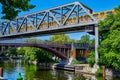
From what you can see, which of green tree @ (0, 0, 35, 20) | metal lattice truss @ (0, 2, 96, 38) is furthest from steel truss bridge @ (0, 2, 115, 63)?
green tree @ (0, 0, 35, 20)

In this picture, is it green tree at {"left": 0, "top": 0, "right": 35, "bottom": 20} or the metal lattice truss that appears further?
the metal lattice truss

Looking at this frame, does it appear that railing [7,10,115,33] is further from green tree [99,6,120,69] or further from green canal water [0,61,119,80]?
green canal water [0,61,119,80]

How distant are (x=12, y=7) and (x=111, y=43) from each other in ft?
87.6

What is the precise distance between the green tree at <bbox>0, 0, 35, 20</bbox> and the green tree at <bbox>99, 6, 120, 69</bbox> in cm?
2433

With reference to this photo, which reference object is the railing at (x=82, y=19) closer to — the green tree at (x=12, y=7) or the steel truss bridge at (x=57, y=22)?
the steel truss bridge at (x=57, y=22)

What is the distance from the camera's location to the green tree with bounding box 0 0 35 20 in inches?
958

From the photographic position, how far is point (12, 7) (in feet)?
82.2

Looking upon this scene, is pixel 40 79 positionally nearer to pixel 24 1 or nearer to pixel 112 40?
pixel 112 40

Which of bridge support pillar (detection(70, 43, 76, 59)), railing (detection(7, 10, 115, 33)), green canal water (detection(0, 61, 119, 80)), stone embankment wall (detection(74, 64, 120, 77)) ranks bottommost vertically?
green canal water (detection(0, 61, 119, 80))

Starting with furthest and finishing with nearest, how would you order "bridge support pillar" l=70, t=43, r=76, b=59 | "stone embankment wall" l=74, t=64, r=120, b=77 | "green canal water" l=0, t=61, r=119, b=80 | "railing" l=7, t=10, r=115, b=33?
"bridge support pillar" l=70, t=43, r=76, b=59 → "railing" l=7, t=10, r=115, b=33 → "stone embankment wall" l=74, t=64, r=120, b=77 → "green canal water" l=0, t=61, r=119, b=80

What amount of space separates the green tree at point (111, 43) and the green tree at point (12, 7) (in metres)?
24.3

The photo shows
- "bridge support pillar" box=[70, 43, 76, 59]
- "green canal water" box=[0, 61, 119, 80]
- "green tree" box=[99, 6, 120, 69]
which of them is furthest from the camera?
"bridge support pillar" box=[70, 43, 76, 59]

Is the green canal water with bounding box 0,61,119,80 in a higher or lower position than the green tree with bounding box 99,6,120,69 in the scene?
lower

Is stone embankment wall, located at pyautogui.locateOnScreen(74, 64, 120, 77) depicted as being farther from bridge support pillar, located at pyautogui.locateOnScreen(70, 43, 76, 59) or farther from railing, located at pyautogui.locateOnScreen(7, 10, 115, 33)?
bridge support pillar, located at pyautogui.locateOnScreen(70, 43, 76, 59)
